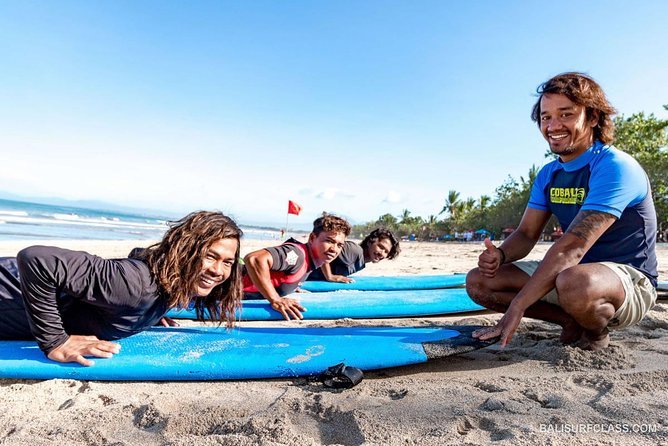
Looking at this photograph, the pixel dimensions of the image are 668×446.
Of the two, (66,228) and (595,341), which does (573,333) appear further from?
(66,228)

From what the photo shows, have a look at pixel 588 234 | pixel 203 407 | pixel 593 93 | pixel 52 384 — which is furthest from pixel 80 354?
pixel 593 93

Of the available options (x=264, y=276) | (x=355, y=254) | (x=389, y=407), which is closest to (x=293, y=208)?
(x=355, y=254)

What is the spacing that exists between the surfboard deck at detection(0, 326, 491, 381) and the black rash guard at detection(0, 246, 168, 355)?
0.14 meters

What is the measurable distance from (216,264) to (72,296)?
0.67m

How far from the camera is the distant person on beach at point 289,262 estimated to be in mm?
3531

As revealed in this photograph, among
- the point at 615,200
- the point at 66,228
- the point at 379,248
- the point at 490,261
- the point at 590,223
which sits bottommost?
the point at 66,228

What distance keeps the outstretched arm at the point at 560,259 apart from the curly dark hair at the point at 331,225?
2.02 metres

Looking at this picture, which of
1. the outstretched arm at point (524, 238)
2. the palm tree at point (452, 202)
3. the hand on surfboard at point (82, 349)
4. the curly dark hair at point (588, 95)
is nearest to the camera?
the hand on surfboard at point (82, 349)

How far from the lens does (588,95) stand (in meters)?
2.41

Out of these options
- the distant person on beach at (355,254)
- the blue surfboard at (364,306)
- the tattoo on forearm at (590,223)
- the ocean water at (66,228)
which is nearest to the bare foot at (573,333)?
the tattoo on forearm at (590,223)

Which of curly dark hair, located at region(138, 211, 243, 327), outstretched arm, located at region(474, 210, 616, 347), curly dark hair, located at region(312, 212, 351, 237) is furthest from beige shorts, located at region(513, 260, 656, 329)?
curly dark hair, located at region(312, 212, 351, 237)

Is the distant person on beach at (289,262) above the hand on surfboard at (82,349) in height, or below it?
above

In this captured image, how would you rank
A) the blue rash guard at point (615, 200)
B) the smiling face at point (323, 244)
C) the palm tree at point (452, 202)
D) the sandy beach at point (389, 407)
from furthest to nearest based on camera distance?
the palm tree at point (452, 202) → the smiling face at point (323, 244) → the blue rash guard at point (615, 200) → the sandy beach at point (389, 407)

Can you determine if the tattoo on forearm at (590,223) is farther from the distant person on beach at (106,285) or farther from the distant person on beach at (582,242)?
the distant person on beach at (106,285)
